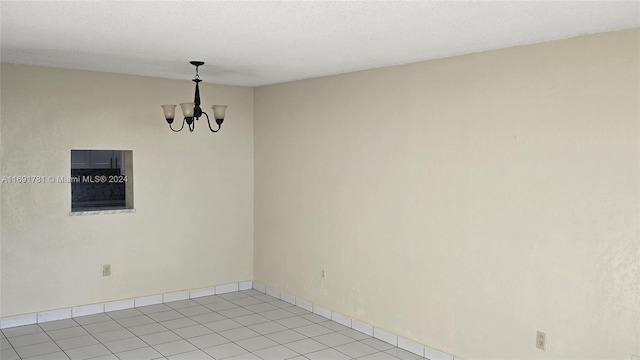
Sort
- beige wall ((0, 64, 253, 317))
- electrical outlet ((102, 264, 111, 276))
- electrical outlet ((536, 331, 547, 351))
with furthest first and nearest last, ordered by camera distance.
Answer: electrical outlet ((102, 264, 111, 276)) < beige wall ((0, 64, 253, 317)) < electrical outlet ((536, 331, 547, 351))

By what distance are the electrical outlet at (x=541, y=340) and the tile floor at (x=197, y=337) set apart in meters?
1.00

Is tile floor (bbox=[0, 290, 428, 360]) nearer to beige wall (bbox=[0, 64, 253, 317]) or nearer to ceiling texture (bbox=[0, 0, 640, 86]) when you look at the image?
beige wall (bbox=[0, 64, 253, 317])

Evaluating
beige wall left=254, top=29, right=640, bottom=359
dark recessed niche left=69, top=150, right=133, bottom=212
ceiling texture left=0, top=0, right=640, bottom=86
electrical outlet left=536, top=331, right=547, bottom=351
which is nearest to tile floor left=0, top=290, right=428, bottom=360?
beige wall left=254, top=29, right=640, bottom=359

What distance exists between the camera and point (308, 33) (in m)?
3.14

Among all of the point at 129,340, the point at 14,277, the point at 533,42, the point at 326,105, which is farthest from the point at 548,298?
the point at 14,277

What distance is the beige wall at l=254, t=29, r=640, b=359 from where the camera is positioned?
304 centimetres

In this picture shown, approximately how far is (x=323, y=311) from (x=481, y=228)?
200 centimetres

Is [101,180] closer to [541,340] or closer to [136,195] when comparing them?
[136,195]

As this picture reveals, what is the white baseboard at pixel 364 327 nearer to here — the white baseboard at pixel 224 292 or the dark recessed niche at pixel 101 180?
the white baseboard at pixel 224 292

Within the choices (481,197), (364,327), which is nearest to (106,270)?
(364,327)

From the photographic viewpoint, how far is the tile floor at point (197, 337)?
163 inches

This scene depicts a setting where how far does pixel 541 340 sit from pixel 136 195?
3778 mm

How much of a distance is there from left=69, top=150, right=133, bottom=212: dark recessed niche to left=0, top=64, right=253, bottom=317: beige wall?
9.1 inches

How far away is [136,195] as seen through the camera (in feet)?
17.5
